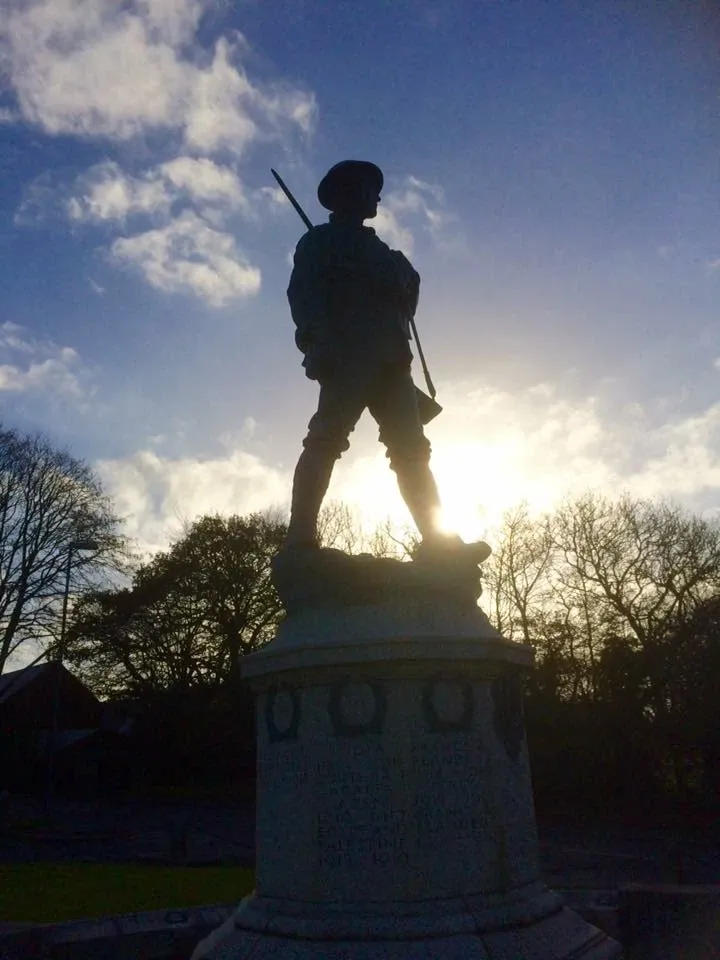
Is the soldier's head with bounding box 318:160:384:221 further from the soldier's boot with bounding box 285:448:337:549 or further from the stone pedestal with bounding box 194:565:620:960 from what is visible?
the stone pedestal with bounding box 194:565:620:960

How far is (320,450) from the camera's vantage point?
5633 millimetres

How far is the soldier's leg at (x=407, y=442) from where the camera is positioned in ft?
18.9

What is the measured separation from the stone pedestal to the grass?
392 cm

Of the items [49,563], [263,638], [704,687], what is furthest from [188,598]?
[704,687]

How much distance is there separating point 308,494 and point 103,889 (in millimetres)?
7181

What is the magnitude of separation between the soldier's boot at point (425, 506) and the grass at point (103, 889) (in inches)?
188

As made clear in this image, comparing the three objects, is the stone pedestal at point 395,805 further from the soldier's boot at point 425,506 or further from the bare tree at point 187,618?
the bare tree at point 187,618

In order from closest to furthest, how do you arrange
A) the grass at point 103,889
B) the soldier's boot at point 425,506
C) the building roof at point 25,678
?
the soldier's boot at point 425,506, the grass at point 103,889, the building roof at point 25,678

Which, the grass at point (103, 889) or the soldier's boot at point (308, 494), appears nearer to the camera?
the soldier's boot at point (308, 494)

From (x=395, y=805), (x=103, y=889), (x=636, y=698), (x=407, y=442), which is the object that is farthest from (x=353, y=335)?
(x=636, y=698)

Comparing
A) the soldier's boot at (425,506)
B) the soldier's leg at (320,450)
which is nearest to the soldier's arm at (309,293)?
the soldier's leg at (320,450)

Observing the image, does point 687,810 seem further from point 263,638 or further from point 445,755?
point 445,755

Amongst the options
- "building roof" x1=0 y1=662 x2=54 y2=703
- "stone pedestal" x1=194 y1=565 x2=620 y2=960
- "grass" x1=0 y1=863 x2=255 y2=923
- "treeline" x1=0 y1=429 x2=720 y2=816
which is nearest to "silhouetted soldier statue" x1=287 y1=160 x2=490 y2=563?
"stone pedestal" x1=194 y1=565 x2=620 y2=960

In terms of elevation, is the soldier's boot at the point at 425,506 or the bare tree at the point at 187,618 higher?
the bare tree at the point at 187,618
